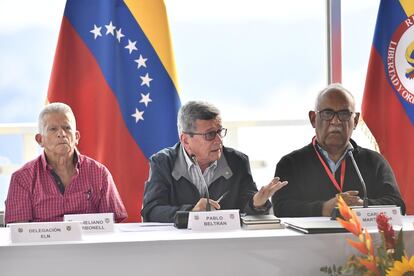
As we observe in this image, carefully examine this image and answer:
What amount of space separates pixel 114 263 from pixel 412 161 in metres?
2.36

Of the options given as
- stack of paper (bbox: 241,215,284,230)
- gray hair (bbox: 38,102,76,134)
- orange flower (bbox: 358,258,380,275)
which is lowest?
orange flower (bbox: 358,258,380,275)

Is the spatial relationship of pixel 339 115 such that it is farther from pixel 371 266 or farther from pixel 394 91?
pixel 371 266

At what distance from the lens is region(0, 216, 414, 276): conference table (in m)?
1.52

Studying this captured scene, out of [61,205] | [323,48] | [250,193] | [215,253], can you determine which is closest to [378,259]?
[215,253]

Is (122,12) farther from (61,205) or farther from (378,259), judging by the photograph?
(378,259)

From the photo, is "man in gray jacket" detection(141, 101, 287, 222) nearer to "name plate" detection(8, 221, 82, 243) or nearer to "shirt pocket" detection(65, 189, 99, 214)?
"shirt pocket" detection(65, 189, 99, 214)

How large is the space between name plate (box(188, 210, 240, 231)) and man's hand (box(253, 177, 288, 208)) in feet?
1.03

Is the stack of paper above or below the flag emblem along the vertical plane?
below

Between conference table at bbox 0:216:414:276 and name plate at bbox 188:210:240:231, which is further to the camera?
name plate at bbox 188:210:240:231

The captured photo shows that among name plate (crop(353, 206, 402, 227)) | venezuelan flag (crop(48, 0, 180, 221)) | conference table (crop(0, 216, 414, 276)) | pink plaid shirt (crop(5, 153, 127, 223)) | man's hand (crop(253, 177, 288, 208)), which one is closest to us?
conference table (crop(0, 216, 414, 276))

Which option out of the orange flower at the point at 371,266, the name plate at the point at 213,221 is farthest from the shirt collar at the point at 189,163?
the orange flower at the point at 371,266

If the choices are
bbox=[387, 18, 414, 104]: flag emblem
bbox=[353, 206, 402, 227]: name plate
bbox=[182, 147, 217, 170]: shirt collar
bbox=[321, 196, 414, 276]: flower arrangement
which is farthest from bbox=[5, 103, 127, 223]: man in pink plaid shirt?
bbox=[387, 18, 414, 104]: flag emblem

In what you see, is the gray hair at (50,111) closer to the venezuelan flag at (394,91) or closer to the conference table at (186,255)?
the conference table at (186,255)

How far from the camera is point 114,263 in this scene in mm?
1537
